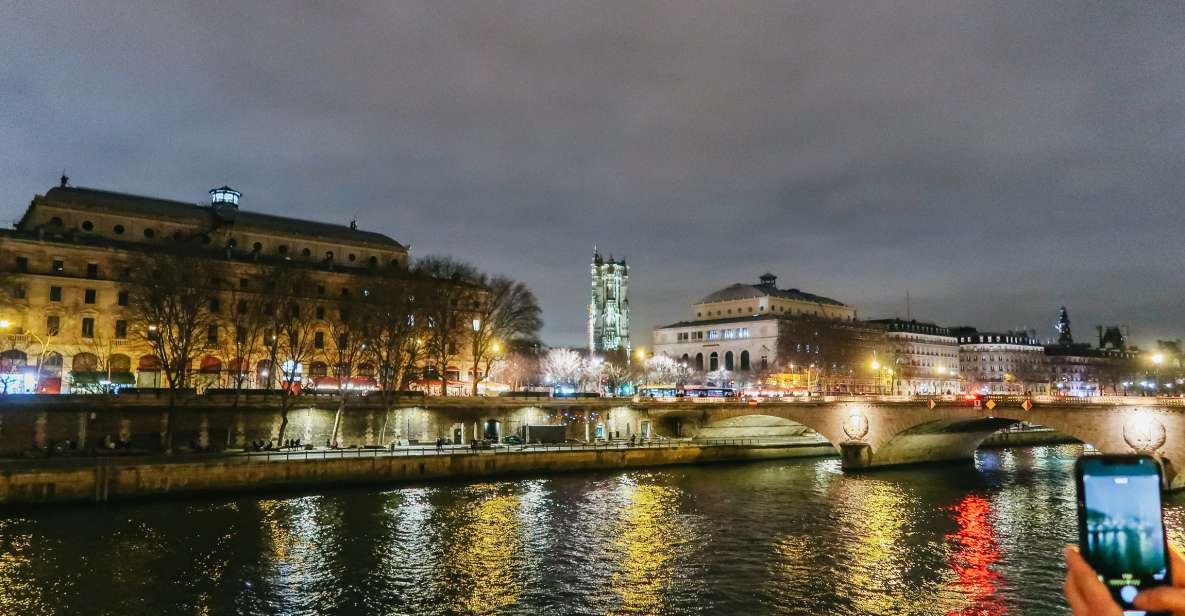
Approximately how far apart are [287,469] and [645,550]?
84.1 ft

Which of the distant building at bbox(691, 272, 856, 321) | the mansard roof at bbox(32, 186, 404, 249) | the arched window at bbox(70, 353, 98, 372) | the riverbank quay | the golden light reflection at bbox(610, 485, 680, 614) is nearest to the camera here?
the golden light reflection at bbox(610, 485, 680, 614)

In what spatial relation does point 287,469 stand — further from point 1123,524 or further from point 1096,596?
point 1096,596

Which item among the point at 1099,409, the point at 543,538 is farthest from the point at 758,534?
the point at 1099,409

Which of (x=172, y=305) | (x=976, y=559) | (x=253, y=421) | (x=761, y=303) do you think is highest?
(x=761, y=303)

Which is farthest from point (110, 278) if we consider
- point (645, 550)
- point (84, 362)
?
point (645, 550)

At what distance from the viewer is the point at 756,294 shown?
18400 centimetres

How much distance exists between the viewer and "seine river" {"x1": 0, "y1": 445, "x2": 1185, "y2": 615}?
28531 millimetres

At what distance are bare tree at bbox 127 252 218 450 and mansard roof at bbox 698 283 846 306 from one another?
433ft

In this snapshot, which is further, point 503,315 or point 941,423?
point 503,315

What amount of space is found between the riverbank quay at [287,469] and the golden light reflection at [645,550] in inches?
477

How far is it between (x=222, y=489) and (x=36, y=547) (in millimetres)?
13945

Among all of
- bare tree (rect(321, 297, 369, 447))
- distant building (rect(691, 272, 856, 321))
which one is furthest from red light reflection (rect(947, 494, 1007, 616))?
distant building (rect(691, 272, 856, 321))

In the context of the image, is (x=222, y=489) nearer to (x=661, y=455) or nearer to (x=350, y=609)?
(x=350, y=609)

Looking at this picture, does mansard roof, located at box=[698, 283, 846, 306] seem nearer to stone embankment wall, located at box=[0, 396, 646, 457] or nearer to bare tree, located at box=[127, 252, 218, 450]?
stone embankment wall, located at box=[0, 396, 646, 457]
